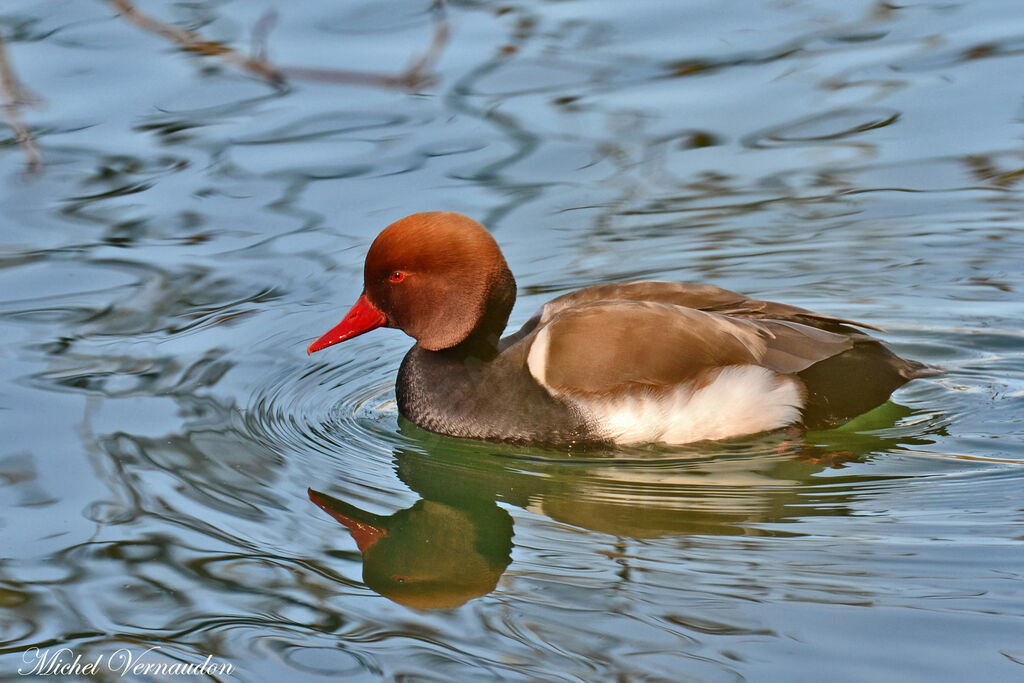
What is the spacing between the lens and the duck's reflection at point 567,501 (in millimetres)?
4449

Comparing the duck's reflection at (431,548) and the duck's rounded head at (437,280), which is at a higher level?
the duck's rounded head at (437,280)

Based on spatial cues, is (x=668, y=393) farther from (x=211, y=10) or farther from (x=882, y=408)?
(x=211, y=10)

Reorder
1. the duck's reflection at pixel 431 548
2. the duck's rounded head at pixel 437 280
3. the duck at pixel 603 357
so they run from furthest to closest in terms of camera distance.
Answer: the duck's rounded head at pixel 437 280, the duck at pixel 603 357, the duck's reflection at pixel 431 548

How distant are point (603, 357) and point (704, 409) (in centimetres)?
45

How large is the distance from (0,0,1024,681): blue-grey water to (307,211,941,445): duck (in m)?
0.13

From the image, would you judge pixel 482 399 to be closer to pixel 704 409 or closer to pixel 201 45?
pixel 704 409

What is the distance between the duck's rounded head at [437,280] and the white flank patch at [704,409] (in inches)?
23.1

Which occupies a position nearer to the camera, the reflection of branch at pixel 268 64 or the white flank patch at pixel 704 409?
the reflection of branch at pixel 268 64

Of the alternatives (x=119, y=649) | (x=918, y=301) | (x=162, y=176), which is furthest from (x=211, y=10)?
(x=119, y=649)

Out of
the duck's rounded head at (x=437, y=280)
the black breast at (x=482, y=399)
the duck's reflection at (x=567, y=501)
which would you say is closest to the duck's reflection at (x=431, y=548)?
the duck's reflection at (x=567, y=501)
